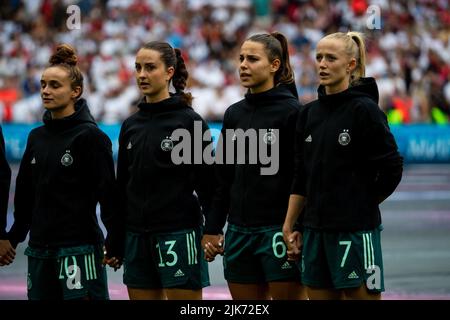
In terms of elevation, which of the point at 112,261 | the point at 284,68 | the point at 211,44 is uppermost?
the point at 211,44

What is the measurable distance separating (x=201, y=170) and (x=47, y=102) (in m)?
1.18

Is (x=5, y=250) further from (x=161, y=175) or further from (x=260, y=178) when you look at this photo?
(x=260, y=178)

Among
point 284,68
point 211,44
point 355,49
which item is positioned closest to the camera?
point 355,49

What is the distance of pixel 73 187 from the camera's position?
793 cm

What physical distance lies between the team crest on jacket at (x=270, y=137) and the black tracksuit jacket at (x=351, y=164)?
0.52 m

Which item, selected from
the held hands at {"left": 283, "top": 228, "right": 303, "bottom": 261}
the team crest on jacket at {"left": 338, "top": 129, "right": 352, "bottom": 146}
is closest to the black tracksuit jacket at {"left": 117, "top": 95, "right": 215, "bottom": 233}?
the held hands at {"left": 283, "top": 228, "right": 303, "bottom": 261}

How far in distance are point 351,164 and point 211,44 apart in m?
19.5

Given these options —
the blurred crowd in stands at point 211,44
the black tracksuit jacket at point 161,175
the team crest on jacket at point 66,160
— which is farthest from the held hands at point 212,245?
the blurred crowd in stands at point 211,44

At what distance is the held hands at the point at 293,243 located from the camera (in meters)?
7.52

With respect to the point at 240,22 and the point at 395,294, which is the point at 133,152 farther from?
the point at 240,22

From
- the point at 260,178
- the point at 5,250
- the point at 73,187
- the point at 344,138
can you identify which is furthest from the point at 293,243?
the point at 5,250

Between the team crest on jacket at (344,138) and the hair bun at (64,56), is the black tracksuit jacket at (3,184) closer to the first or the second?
the hair bun at (64,56)

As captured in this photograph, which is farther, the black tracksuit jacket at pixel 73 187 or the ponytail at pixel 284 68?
the ponytail at pixel 284 68

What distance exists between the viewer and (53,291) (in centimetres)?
784
